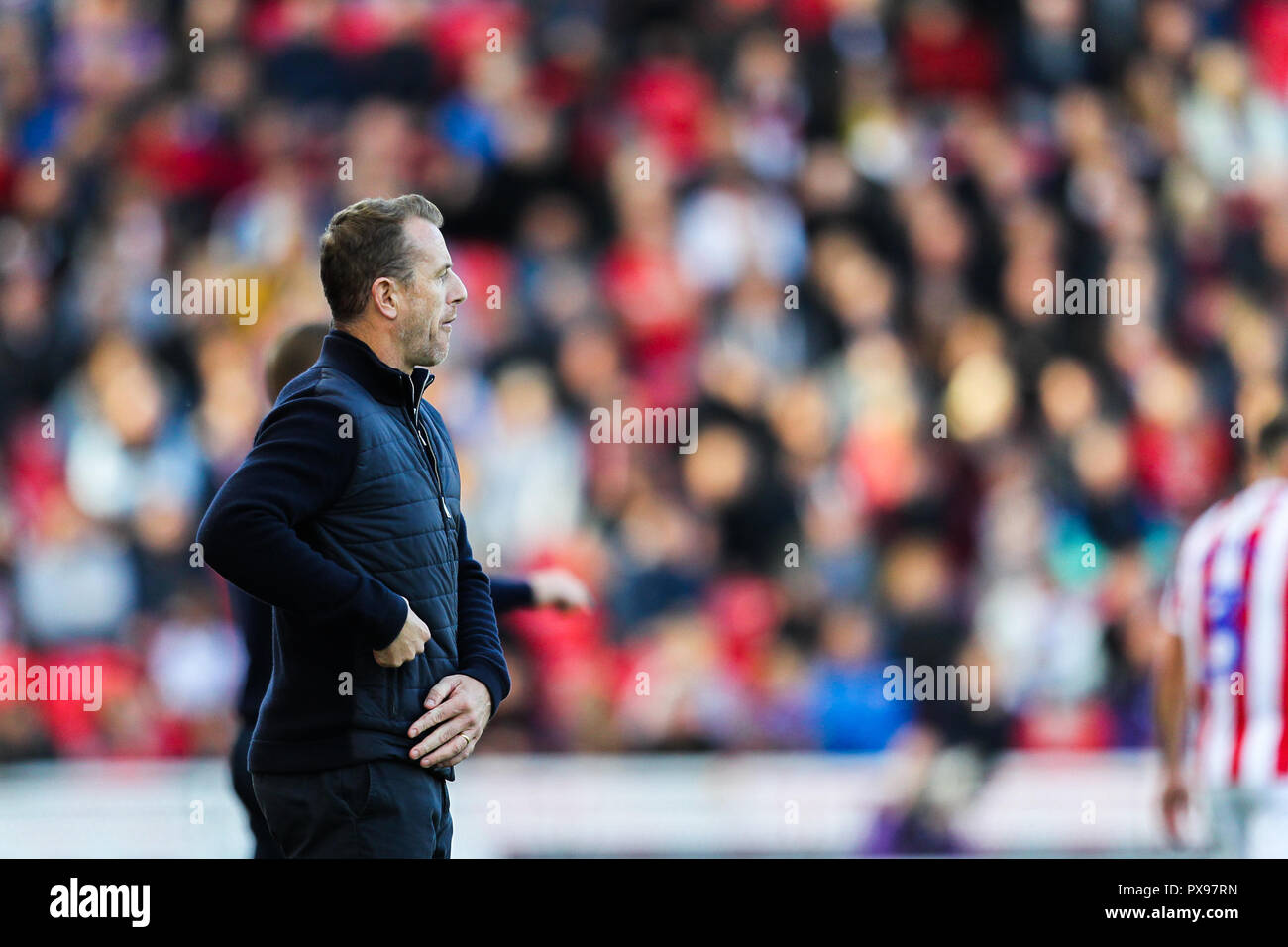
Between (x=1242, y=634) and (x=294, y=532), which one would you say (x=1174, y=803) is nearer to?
(x=1242, y=634)

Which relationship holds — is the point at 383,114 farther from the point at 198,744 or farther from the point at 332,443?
the point at 332,443

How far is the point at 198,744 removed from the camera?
196 inches

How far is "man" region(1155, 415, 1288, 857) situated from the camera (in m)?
3.38

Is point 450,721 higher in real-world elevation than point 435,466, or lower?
lower

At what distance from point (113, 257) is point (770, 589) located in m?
2.74

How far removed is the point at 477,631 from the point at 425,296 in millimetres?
520

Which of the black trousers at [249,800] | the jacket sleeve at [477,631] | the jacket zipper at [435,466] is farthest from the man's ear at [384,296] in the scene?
the black trousers at [249,800]

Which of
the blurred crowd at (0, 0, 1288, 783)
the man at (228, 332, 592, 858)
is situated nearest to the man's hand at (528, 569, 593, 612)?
the man at (228, 332, 592, 858)

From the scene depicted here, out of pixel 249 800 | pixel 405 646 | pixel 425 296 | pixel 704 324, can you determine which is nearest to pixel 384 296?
pixel 425 296

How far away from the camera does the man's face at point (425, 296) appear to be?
2.34 m

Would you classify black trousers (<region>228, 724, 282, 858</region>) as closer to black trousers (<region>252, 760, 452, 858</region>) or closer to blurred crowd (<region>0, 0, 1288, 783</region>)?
black trousers (<region>252, 760, 452, 858</region>)

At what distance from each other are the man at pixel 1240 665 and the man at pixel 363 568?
1820 mm

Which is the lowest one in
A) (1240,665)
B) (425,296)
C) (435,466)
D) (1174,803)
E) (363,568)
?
(1174,803)

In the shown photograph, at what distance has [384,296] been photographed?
2.34 metres
